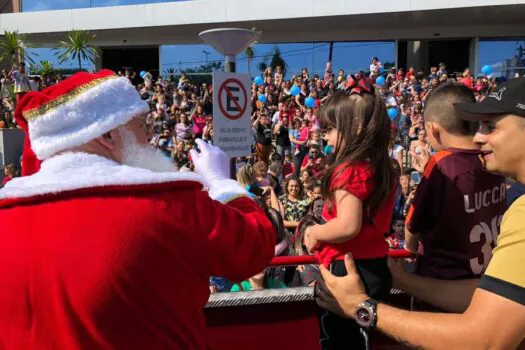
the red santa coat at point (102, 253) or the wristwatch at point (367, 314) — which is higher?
the red santa coat at point (102, 253)

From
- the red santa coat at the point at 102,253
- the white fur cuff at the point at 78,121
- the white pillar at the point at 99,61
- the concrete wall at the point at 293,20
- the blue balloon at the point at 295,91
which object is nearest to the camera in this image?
the red santa coat at the point at 102,253

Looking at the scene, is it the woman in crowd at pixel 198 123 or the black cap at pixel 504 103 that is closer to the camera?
the black cap at pixel 504 103

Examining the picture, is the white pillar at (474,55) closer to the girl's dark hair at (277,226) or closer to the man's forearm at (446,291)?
the girl's dark hair at (277,226)

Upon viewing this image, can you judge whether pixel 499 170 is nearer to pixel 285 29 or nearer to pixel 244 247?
pixel 244 247

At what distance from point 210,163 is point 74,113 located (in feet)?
1.62

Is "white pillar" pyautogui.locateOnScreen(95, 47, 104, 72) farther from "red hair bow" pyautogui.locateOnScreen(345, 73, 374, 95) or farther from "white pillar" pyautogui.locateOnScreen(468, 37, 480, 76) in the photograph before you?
"red hair bow" pyautogui.locateOnScreen(345, 73, 374, 95)

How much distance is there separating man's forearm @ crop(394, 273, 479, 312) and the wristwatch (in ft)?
1.53

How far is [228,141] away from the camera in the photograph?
215 inches

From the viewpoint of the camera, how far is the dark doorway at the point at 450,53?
19547 millimetres

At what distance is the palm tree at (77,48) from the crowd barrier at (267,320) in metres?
20.1

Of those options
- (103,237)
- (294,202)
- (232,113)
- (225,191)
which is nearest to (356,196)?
(225,191)

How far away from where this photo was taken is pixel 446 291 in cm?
191

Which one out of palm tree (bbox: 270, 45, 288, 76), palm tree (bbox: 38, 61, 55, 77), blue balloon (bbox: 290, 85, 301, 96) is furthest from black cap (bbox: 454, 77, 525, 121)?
palm tree (bbox: 38, 61, 55, 77)

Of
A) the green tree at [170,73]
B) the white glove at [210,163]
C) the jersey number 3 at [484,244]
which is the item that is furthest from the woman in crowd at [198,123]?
the green tree at [170,73]
